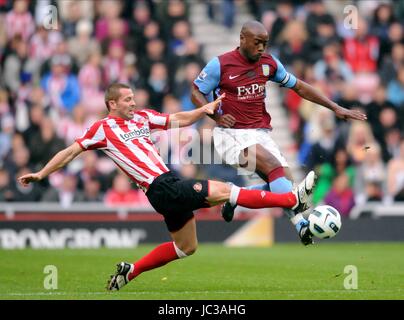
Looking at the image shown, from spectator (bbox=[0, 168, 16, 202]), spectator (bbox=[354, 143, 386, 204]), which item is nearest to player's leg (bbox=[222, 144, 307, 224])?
spectator (bbox=[354, 143, 386, 204])

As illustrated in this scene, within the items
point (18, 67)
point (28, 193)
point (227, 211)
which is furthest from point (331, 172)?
point (227, 211)

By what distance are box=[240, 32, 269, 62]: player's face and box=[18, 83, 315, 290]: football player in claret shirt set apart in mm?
1133

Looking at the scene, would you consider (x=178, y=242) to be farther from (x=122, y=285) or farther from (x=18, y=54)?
(x=18, y=54)

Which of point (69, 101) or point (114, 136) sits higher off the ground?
point (69, 101)

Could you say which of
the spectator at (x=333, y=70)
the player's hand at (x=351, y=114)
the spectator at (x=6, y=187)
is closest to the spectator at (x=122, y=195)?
the spectator at (x=6, y=187)

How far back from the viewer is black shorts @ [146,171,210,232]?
11695 millimetres

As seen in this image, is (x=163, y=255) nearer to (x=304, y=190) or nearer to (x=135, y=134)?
(x=135, y=134)

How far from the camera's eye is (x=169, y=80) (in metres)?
21.9

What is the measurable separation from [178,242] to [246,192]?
38.4 inches

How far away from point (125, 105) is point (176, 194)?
1.14 metres

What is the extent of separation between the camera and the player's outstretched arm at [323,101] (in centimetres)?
1302

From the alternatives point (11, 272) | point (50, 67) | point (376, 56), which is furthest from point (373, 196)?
point (11, 272)

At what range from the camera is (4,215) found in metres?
19.3

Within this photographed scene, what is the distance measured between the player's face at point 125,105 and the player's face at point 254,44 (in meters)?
1.63
